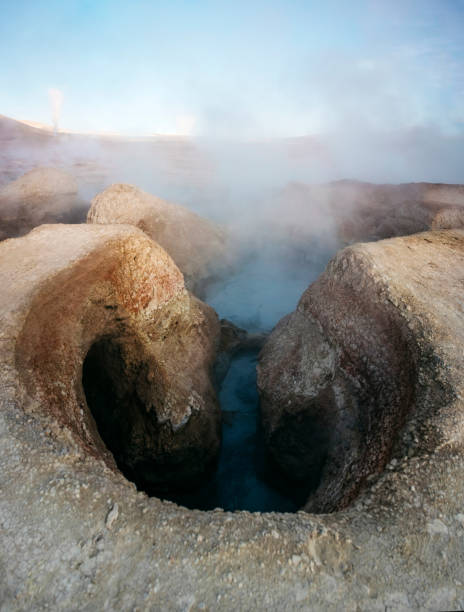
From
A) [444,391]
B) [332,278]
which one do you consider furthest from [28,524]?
[332,278]

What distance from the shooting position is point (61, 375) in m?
2.35

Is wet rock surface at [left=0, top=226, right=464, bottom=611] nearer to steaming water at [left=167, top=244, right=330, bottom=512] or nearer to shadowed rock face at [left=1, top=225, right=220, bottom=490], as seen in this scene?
shadowed rock face at [left=1, top=225, right=220, bottom=490]

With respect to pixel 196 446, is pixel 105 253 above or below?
above

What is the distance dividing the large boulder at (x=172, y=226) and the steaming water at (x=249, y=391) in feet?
1.91

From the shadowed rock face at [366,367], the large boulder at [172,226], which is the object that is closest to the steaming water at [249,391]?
the shadowed rock face at [366,367]

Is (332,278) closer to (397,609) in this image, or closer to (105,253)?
(105,253)

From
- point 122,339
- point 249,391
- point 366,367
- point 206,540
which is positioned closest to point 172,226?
point 249,391

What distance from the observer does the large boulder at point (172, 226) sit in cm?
565

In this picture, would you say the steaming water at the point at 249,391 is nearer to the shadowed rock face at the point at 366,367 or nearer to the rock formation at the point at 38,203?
the shadowed rock face at the point at 366,367

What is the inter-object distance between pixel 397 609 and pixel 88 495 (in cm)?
125

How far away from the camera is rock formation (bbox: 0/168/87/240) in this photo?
6.94m

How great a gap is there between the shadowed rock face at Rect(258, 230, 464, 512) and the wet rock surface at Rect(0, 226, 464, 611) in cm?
22

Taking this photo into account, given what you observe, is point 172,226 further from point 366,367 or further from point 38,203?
point 366,367

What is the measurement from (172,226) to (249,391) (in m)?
3.28
